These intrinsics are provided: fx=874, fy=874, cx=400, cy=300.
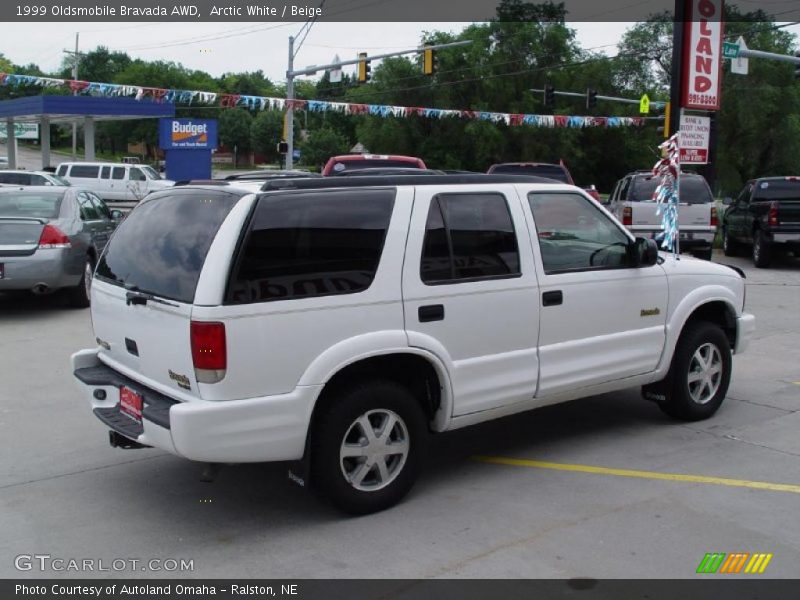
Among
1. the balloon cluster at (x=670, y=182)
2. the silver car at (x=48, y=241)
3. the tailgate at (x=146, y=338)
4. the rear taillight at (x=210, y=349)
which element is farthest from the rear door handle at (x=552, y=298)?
the silver car at (x=48, y=241)

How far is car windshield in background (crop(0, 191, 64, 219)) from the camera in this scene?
1116cm

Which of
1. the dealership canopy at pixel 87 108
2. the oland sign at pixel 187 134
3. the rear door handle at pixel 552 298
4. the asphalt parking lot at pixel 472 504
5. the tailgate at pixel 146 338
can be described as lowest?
the asphalt parking lot at pixel 472 504

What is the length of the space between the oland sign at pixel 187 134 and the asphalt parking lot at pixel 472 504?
125ft

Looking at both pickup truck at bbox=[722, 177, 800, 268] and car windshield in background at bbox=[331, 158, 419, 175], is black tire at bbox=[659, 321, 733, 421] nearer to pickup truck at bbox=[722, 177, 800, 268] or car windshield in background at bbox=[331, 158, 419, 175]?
car windshield in background at bbox=[331, 158, 419, 175]

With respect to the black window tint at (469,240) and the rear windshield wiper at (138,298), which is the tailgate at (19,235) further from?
the black window tint at (469,240)

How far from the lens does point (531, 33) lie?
52.6 meters

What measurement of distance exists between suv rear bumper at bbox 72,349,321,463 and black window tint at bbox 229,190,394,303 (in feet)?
1.75

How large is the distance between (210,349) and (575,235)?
274 cm

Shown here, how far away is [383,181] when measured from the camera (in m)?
5.11

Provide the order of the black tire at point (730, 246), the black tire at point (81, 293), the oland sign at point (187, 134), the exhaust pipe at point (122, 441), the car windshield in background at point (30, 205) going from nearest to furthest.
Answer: the exhaust pipe at point (122, 441) < the car windshield in background at point (30, 205) < the black tire at point (81, 293) < the black tire at point (730, 246) < the oland sign at point (187, 134)

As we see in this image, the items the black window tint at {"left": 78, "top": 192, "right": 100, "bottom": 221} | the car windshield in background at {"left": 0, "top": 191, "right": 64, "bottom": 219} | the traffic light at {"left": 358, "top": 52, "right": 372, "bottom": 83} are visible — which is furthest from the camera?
the traffic light at {"left": 358, "top": 52, "right": 372, "bottom": 83}

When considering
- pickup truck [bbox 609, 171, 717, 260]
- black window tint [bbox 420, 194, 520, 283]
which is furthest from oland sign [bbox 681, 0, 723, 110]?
black window tint [bbox 420, 194, 520, 283]

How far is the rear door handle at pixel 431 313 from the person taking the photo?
495 cm

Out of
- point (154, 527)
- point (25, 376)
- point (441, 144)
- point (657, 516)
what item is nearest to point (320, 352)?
point (154, 527)
